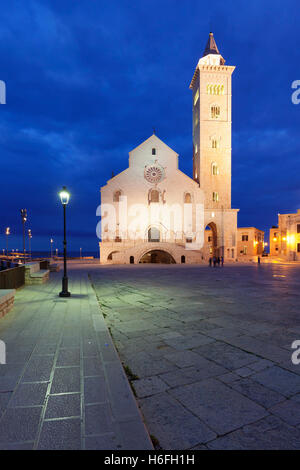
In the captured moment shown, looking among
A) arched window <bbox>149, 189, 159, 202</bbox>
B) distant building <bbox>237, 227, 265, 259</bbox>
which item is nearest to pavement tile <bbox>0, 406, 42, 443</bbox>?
arched window <bbox>149, 189, 159, 202</bbox>

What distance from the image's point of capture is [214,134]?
42.2 meters

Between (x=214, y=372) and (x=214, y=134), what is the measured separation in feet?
144

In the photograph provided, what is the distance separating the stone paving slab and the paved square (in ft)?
0.94

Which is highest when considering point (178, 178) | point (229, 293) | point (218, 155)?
point (218, 155)

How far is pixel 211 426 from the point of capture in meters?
2.69

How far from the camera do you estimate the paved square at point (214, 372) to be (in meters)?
2.63

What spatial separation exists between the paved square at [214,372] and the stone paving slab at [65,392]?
0.29 m

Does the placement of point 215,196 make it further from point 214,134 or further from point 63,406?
point 63,406

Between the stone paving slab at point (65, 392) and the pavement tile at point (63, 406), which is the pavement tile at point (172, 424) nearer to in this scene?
the stone paving slab at point (65, 392)

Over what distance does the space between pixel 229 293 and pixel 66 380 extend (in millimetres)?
8640

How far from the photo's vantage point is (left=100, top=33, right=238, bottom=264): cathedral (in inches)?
1421

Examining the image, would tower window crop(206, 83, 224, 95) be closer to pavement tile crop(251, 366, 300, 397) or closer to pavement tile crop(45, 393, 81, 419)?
pavement tile crop(251, 366, 300, 397)
